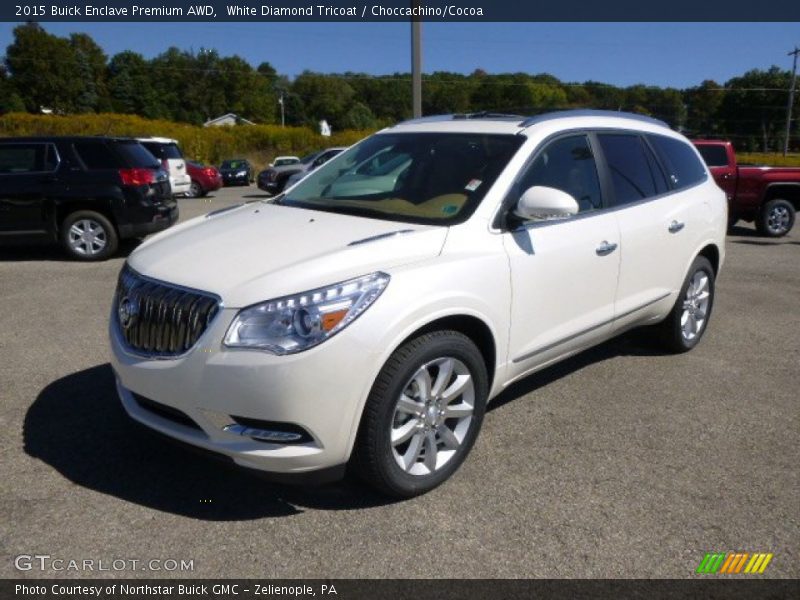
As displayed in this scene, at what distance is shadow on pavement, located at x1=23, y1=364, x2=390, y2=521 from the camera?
3.17 m

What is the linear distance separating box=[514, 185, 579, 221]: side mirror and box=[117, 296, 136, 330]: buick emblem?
1914 mm

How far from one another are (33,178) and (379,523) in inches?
322

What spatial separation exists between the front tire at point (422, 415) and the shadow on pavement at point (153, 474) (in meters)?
0.23

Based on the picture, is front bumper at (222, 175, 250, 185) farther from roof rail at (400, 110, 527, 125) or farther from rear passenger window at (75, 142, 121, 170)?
roof rail at (400, 110, 527, 125)

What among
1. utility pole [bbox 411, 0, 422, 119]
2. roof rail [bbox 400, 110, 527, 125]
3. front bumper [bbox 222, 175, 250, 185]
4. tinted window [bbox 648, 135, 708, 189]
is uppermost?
utility pole [bbox 411, 0, 422, 119]

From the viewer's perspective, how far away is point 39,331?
19.3 feet

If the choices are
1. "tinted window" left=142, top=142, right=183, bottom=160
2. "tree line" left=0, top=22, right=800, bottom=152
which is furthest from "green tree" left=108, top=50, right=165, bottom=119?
"tinted window" left=142, top=142, right=183, bottom=160

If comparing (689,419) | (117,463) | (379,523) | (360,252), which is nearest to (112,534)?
(117,463)

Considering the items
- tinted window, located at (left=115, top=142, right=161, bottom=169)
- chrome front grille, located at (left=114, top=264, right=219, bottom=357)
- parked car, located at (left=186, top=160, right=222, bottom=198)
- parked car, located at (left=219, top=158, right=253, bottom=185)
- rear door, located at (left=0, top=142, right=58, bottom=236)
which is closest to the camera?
chrome front grille, located at (left=114, top=264, right=219, bottom=357)

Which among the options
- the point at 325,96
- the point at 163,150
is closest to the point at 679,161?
the point at 163,150

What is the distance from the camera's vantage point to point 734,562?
9.15 ft

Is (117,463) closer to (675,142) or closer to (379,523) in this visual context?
(379,523)
